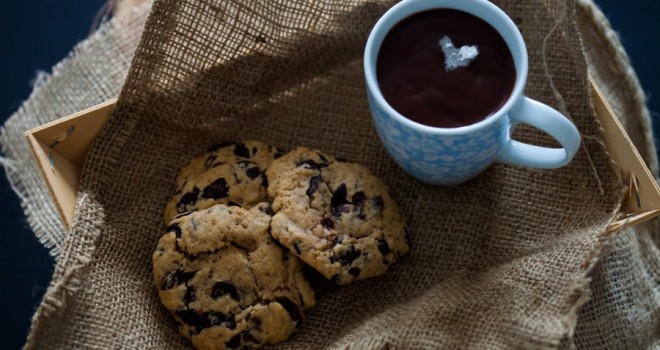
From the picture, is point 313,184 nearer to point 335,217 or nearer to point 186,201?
point 335,217

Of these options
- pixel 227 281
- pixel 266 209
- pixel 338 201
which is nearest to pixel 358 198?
pixel 338 201

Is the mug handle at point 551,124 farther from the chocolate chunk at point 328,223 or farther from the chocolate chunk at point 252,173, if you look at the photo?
the chocolate chunk at point 252,173

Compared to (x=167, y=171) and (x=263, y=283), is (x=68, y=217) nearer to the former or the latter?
(x=167, y=171)

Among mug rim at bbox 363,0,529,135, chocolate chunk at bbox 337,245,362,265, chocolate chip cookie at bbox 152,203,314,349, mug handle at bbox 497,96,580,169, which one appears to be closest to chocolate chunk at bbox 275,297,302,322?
chocolate chip cookie at bbox 152,203,314,349

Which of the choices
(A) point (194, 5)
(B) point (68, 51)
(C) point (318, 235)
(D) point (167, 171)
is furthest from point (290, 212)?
(B) point (68, 51)

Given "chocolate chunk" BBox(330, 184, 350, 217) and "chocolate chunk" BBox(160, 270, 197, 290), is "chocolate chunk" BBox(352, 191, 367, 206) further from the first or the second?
"chocolate chunk" BBox(160, 270, 197, 290)

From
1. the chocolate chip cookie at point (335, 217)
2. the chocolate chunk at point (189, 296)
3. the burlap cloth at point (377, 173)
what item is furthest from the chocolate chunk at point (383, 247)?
the chocolate chunk at point (189, 296)
